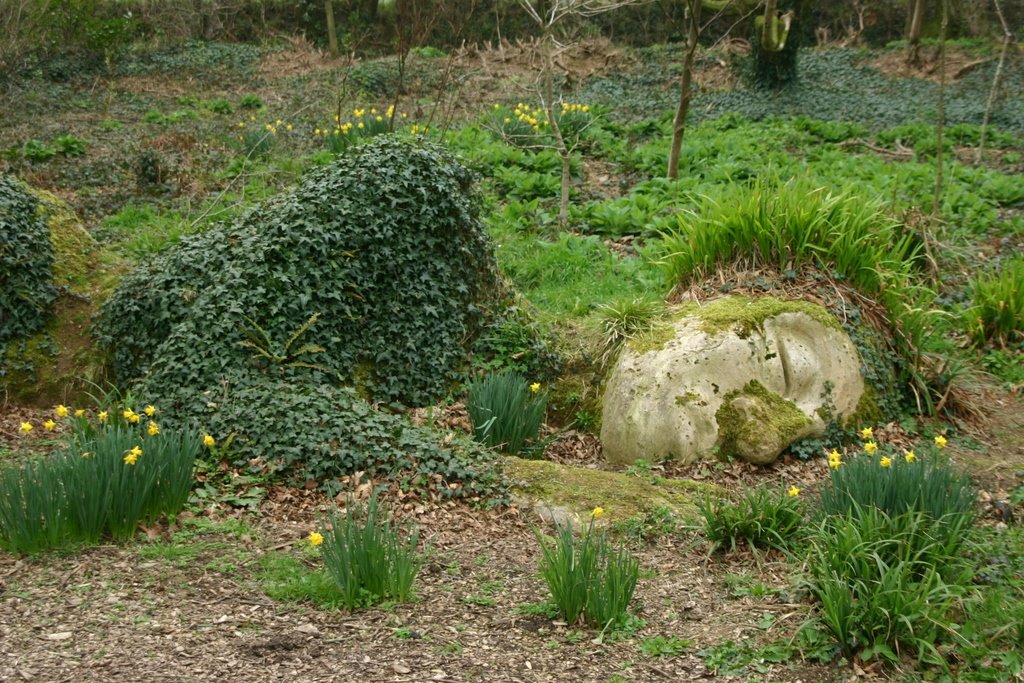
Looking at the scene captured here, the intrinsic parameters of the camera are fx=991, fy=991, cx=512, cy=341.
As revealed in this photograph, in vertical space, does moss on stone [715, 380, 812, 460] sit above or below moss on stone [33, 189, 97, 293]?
below

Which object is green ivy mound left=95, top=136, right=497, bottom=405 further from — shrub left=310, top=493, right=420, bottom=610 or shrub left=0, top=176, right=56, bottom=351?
shrub left=310, top=493, right=420, bottom=610

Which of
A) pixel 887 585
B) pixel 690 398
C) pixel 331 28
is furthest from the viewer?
pixel 331 28

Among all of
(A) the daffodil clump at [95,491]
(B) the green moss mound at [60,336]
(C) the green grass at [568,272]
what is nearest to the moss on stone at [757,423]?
(C) the green grass at [568,272]

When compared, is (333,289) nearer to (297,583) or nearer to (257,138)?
(297,583)

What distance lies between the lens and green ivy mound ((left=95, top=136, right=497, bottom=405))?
589 cm

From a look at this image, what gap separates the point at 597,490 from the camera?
534 centimetres

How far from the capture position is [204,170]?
36.2 ft

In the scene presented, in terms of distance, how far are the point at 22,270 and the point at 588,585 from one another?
4.88 metres

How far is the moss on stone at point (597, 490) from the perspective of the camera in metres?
5.14

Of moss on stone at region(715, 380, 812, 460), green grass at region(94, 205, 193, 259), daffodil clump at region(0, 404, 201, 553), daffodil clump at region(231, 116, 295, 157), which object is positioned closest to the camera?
daffodil clump at region(0, 404, 201, 553)

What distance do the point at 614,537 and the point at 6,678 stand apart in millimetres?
2686

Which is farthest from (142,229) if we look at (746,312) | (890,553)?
(890,553)

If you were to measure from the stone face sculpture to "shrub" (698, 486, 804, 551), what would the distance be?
4.70 ft

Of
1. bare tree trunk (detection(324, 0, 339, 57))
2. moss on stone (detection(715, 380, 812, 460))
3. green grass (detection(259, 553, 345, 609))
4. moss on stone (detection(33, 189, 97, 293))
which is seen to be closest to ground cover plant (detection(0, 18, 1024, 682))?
green grass (detection(259, 553, 345, 609))
